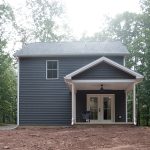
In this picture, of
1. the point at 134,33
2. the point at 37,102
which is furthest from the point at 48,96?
the point at 134,33

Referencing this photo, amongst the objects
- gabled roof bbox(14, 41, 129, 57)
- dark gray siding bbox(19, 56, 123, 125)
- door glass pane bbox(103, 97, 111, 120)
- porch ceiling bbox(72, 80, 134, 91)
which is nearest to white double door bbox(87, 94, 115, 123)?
door glass pane bbox(103, 97, 111, 120)

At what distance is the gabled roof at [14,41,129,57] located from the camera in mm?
23966

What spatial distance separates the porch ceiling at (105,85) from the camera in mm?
20580

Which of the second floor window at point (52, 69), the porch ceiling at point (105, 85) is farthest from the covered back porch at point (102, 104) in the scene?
the second floor window at point (52, 69)

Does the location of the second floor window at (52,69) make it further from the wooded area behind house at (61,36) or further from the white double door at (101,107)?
the wooded area behind house at (61,36)

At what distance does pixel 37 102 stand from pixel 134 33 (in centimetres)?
1874

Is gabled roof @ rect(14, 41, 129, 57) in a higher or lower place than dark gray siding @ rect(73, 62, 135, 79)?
higher

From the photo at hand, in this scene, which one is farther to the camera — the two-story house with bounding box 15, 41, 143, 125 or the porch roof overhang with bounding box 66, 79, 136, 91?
the two-story house with bounding box 15, 41, 143, 125

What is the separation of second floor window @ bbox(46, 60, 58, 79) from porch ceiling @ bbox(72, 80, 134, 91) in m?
1.91

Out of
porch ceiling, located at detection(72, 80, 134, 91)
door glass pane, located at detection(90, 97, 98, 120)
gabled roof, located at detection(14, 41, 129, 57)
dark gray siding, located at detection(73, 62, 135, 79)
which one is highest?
gabled roof, located at detection(14, 41, 129, 57)

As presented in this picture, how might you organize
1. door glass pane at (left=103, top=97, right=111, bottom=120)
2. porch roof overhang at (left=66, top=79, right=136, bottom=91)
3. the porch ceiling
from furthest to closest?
door glass pane at (left=103, top=97, right=111, bottom=120)
the porch ceiling
porch roof overhang at (left=66, top=79, right=136, bottom=91)

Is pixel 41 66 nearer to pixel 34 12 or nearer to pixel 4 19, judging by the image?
pixel 4 19

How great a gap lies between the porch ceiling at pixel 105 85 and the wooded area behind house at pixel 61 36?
32.6 ft

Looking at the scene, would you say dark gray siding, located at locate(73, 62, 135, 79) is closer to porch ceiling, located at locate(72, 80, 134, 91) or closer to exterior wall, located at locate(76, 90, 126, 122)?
porch ceiling, located at locate(72, 80, 134, 91)
